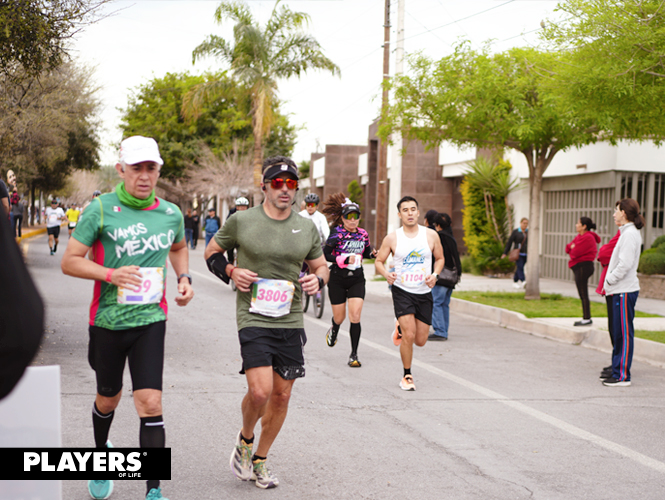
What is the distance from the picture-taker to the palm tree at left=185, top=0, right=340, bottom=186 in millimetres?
29031

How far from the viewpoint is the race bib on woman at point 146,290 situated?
4.04 metres

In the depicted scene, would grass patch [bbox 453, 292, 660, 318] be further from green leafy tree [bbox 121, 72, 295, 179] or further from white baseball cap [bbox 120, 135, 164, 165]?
green leafy tree [bbox 121, 72, 295, 179]

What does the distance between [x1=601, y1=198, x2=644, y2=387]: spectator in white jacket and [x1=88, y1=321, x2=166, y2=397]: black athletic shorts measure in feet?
18.6

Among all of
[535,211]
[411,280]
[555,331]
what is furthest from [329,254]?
[535,211]

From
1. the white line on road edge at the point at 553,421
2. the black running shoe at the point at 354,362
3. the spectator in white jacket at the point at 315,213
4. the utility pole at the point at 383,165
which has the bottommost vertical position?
the white line on road edge at the point at 553,421

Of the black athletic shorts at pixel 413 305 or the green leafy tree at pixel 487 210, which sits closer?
the black athletic shorts at pixel 413 305

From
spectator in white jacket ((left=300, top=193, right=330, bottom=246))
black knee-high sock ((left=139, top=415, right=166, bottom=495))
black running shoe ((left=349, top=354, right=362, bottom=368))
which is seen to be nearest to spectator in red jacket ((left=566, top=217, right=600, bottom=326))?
spectator in white jacket ((left=300, top=193, right=330, bottom=246))

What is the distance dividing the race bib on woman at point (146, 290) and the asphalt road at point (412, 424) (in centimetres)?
106

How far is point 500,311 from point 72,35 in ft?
27.4

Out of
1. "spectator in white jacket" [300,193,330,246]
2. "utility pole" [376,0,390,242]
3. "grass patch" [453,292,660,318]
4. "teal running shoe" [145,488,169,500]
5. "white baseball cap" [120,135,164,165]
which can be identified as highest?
"utility pole" [376,0,390,242]

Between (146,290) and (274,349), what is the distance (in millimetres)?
940

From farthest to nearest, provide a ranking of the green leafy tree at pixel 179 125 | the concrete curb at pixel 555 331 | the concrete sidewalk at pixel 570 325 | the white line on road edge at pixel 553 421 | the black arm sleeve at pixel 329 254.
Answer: the green leafy tree at pixel 179 125 → the concrete sidewalk at pixel 570 325 → the concrete curb at pixel 555 331 → the black arm sleeve at pixel 329 254 → the white line on road edge at pixel 553 421

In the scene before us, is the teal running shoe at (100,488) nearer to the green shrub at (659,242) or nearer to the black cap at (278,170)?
the black cap at (278,170)

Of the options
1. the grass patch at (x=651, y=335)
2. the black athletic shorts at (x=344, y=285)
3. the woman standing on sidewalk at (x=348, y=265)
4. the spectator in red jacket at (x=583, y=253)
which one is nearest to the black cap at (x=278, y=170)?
the woman standing on sidewalk at (x=348, y=265)
